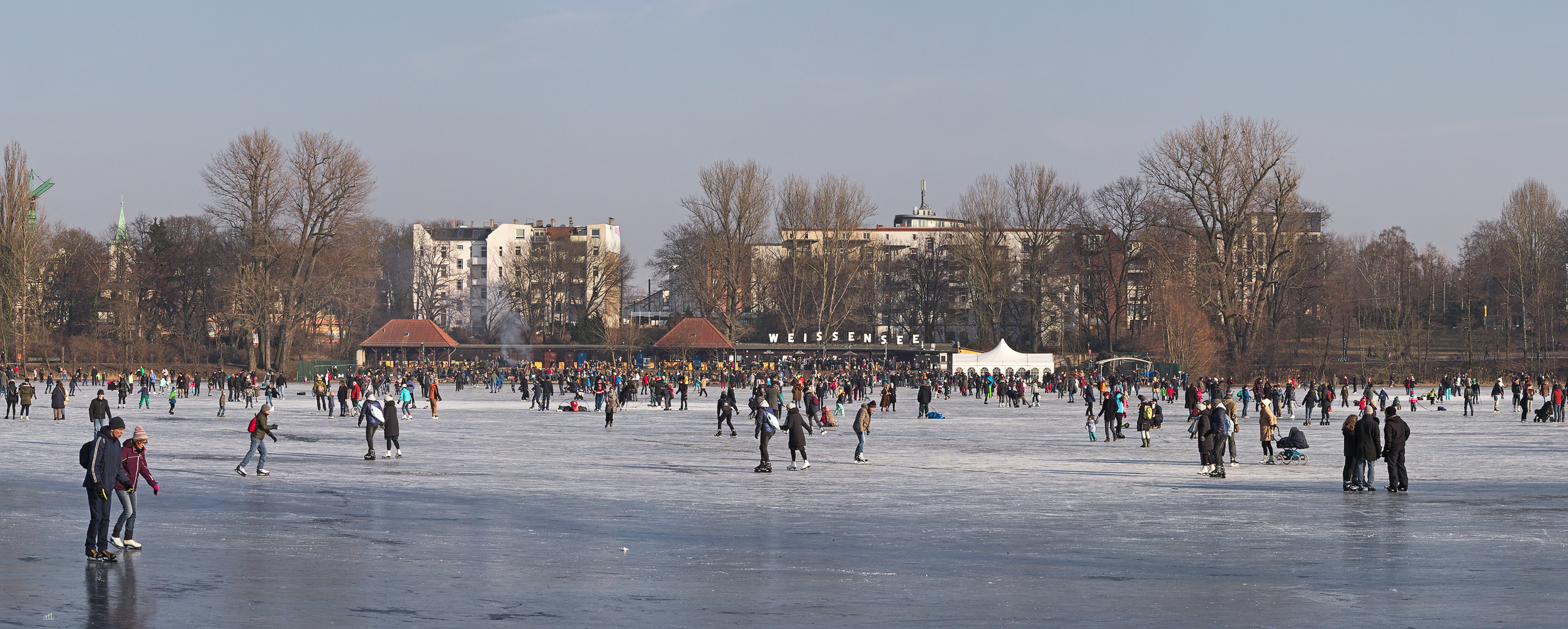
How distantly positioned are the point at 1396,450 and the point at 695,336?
63.6 meters

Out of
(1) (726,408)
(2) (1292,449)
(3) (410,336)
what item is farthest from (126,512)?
(3) (410,336)

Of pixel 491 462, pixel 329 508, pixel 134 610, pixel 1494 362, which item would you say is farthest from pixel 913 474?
pixel 1494 362

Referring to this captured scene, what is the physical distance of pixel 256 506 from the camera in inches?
537

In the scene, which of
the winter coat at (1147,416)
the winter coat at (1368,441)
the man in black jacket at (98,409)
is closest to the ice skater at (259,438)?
the man in black jacket at (98,409)

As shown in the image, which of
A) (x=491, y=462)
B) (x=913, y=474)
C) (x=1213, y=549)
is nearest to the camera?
(x=1213, y=549)

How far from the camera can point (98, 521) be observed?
986 centimetres

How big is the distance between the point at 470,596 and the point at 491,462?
1157cm

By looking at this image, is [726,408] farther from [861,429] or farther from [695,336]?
[695,336]

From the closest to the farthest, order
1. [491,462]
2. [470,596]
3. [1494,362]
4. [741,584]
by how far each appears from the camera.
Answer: [470,596] < [741,584] < [491,462] < [1494,362]

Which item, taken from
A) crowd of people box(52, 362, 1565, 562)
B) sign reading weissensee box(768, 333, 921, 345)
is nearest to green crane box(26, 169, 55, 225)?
crowd of people box(52, 362, 1565, 562)

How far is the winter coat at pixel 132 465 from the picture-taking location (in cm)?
1018

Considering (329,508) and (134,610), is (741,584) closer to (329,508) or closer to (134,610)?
(134,610)

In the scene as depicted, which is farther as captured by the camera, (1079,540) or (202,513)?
(202,513)

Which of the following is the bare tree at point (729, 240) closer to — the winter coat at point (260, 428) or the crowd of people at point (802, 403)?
the crowd of people at point (802, 403)
